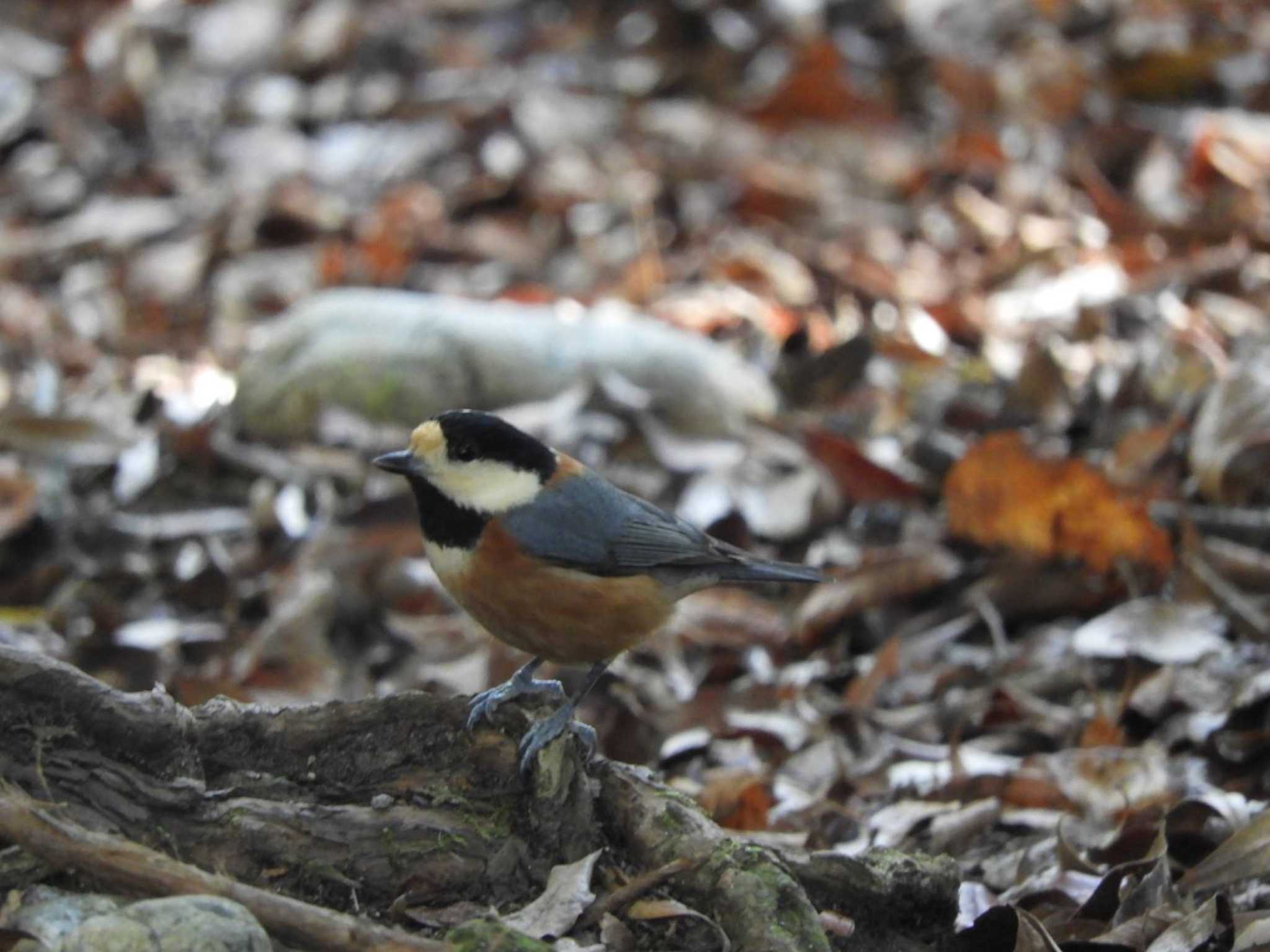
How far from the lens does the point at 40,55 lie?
9531mm

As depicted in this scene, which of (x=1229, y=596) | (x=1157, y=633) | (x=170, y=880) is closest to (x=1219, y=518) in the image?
(x=1229, y=596)

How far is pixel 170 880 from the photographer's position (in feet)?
8.39

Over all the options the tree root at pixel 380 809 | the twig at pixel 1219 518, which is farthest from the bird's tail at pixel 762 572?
the twig at pixel 1219 518

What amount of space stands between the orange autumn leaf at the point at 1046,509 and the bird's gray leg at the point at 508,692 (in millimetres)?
1974

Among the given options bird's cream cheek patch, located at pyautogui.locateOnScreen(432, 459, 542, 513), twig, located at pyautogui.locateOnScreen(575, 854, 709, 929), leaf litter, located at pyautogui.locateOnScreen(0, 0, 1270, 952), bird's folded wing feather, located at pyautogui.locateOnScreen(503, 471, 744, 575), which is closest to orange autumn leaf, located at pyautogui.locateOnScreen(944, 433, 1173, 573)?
leaf litter, located at pyautogui.locateOnScreen(0, 0, 1270, 952)

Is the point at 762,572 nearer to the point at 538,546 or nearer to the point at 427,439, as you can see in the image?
the point at 538,546

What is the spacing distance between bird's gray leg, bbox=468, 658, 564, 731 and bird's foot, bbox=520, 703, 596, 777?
0.31ft

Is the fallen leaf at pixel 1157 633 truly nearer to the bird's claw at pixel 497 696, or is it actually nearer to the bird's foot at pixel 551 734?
the bird's claw at pixel 497 696

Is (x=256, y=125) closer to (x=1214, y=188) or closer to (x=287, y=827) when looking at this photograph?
(x=1214, y=188)

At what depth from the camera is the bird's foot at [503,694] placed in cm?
314

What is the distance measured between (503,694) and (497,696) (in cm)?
4

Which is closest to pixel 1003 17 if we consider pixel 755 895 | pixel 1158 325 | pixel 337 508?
pixel 1158 325

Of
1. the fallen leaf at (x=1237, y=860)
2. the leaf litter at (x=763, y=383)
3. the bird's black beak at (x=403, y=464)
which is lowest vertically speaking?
the leaf litter at (x=763, y=383)

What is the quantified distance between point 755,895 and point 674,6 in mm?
7591
